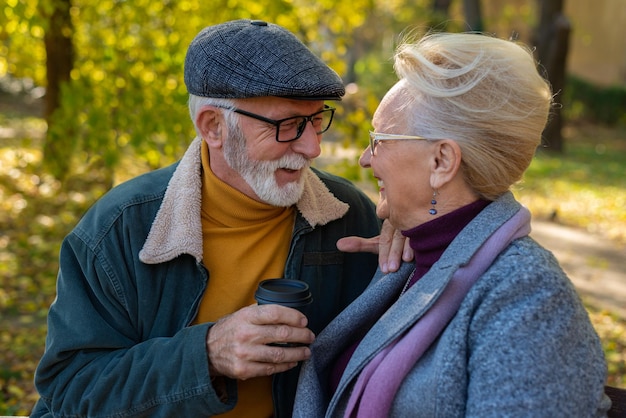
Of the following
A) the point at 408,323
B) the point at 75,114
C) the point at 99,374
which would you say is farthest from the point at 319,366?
the point at 75,114

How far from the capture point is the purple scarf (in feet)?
6.27

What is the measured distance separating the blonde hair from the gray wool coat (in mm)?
131

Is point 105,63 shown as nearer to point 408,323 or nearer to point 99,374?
point 99,374

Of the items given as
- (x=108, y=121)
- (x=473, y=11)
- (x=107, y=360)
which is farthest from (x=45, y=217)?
(x=473, y=11)

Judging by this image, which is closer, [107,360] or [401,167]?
[401,167]

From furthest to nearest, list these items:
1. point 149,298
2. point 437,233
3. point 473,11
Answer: point 473,11, point 149,298, point 437,233

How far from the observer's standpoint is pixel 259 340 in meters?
2.05

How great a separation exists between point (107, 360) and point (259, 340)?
54cm

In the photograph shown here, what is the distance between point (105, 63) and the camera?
610 centimetres

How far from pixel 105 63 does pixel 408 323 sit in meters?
4.84

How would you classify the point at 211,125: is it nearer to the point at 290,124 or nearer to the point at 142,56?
the point at 290,124

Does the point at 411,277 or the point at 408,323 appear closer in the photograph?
the point at 408,323

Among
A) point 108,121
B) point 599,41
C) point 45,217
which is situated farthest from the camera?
point 599,41

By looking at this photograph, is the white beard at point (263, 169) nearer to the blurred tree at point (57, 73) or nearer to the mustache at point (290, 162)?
the mustache at point (290, 162)
